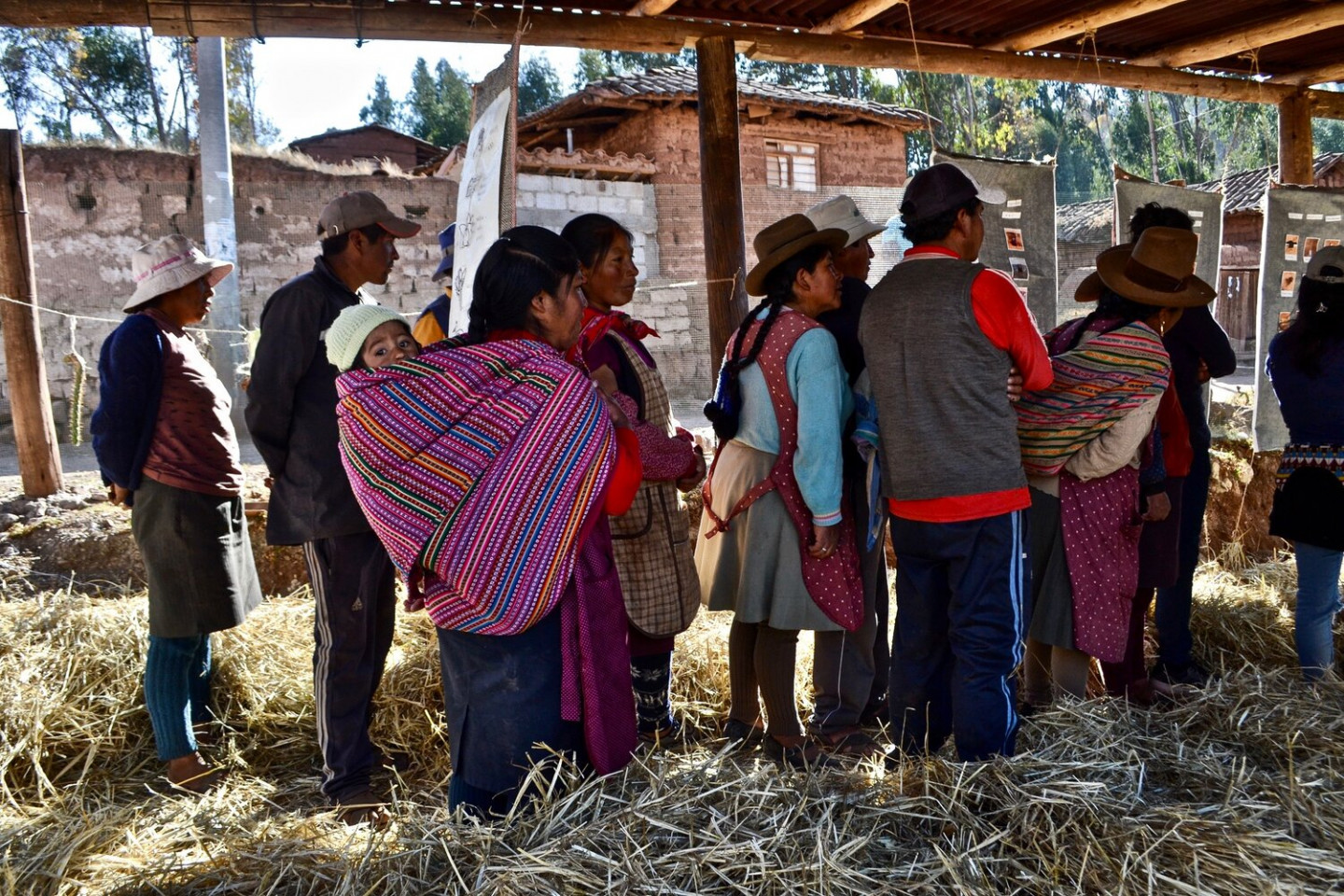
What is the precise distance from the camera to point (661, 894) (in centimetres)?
183

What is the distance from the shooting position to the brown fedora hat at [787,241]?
2.92 metres

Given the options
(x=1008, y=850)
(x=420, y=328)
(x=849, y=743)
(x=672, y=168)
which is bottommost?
(x=849, y=743)

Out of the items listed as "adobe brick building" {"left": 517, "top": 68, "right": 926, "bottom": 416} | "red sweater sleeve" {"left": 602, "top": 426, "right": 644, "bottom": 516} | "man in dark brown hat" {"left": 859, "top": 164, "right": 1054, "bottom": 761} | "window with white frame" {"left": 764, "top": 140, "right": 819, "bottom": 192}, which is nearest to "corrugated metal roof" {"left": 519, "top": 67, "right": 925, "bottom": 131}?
"adobe brick building" {"left": 517, "top": 68, "right": 926, "bottom": 416}

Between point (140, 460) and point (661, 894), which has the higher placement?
point (140, 460)

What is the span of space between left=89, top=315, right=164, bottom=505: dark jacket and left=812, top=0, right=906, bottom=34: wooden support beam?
3.30 metres

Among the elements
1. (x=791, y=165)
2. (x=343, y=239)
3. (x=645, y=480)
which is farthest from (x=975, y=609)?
(x=791, y=165)

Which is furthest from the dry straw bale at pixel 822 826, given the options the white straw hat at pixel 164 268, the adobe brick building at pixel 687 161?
the adobe brick building at pixel 687 161

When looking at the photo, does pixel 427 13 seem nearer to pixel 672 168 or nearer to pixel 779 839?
pixel 779 839

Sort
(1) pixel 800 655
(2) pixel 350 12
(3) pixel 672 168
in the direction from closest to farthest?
1. (2) pixel 350 12
2. (1) pixel 800 655
3. (3) pixel 672 168

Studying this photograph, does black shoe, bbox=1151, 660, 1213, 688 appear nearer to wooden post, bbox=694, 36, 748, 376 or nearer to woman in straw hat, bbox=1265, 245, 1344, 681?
woman in straw hat, bbox=1265, 245, 1344, 681

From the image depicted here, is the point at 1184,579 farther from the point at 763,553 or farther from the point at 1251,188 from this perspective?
the point at 1251,188

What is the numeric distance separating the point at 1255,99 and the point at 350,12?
5.74 meters

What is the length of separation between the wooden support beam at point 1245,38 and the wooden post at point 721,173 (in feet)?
9.04

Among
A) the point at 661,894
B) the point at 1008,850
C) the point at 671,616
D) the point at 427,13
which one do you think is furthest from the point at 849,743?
the point at 427,13
